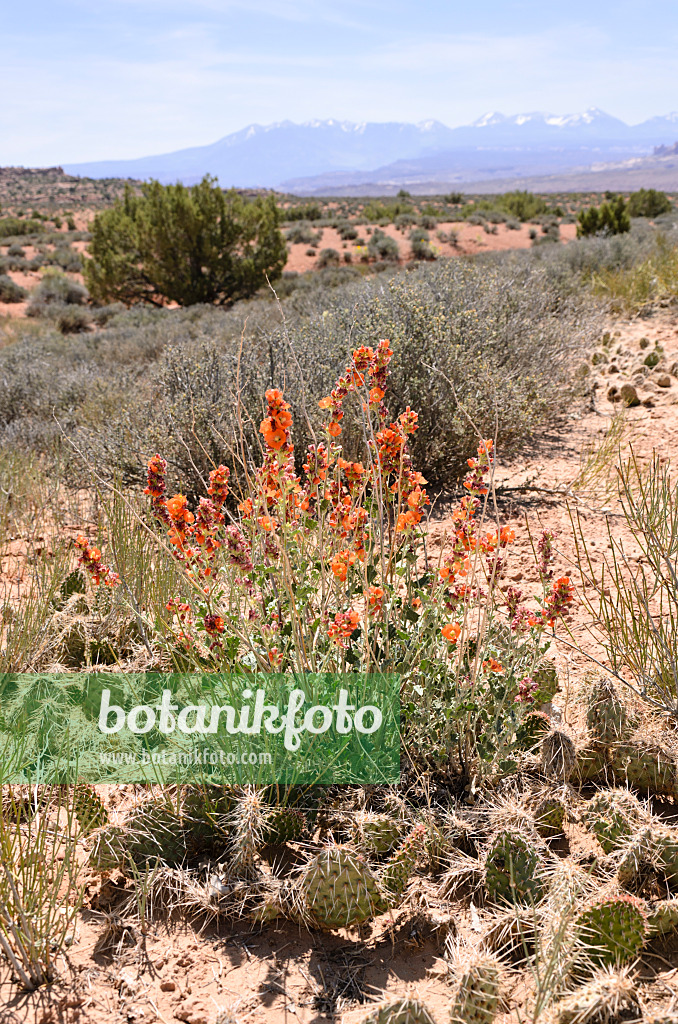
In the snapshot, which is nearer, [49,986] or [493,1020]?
[493,1020]

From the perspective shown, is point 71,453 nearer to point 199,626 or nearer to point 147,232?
point 199,626

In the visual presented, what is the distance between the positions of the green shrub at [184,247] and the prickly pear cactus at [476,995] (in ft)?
48.0

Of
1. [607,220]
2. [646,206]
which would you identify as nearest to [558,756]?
[607,220]

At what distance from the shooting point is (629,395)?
5590 mm

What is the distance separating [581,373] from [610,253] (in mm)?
6980

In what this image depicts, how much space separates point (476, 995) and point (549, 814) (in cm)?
59

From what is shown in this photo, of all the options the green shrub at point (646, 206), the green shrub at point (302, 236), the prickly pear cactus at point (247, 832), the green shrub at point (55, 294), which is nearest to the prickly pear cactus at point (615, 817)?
the prickly pear cactus at point (247, 832)

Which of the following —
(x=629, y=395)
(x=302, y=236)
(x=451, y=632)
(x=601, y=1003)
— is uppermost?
(x=302, y=236)

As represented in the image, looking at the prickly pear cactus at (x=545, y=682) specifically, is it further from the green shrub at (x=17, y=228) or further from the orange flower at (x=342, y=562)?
the green shrub at (x=17, y=228)

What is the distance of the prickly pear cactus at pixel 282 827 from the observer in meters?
1.94

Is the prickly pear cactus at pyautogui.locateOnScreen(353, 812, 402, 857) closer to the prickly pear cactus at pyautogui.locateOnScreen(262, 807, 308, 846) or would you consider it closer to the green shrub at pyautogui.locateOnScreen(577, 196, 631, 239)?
the prickly pear cactus at pyautogui.locateOnScreen(262, 807, 308, 846)

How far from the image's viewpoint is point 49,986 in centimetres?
166

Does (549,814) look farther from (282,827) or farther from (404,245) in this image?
(404,245)

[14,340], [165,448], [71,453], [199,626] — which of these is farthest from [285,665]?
[14,340]
